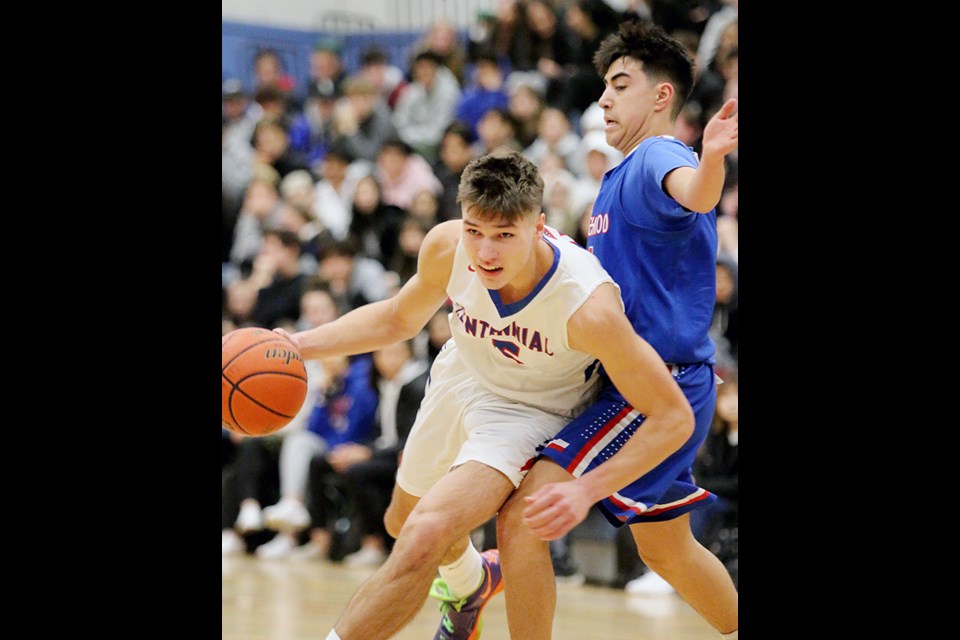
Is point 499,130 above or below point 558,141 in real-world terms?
above

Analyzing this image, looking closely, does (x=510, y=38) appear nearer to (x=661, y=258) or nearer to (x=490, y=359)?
(x=661, y=258)

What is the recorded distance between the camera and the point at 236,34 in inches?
565

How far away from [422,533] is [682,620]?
9.58 feet

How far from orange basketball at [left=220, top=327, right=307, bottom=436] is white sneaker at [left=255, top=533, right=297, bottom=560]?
470 cm

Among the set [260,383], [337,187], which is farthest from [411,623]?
[337,187]

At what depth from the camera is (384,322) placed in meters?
4.34

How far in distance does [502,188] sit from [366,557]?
16.9ft

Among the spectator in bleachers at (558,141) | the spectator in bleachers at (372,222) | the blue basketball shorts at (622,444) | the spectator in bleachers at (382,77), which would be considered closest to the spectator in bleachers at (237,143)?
the spectator in bleachers at (382,77)

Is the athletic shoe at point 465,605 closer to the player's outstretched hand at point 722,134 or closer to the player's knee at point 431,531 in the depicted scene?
the player's knee at point 431,531

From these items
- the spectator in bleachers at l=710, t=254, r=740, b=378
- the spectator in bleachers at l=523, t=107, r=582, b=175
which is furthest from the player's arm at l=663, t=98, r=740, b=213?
the spectator in bleachers at l=523, t=107, r=582, b=175
